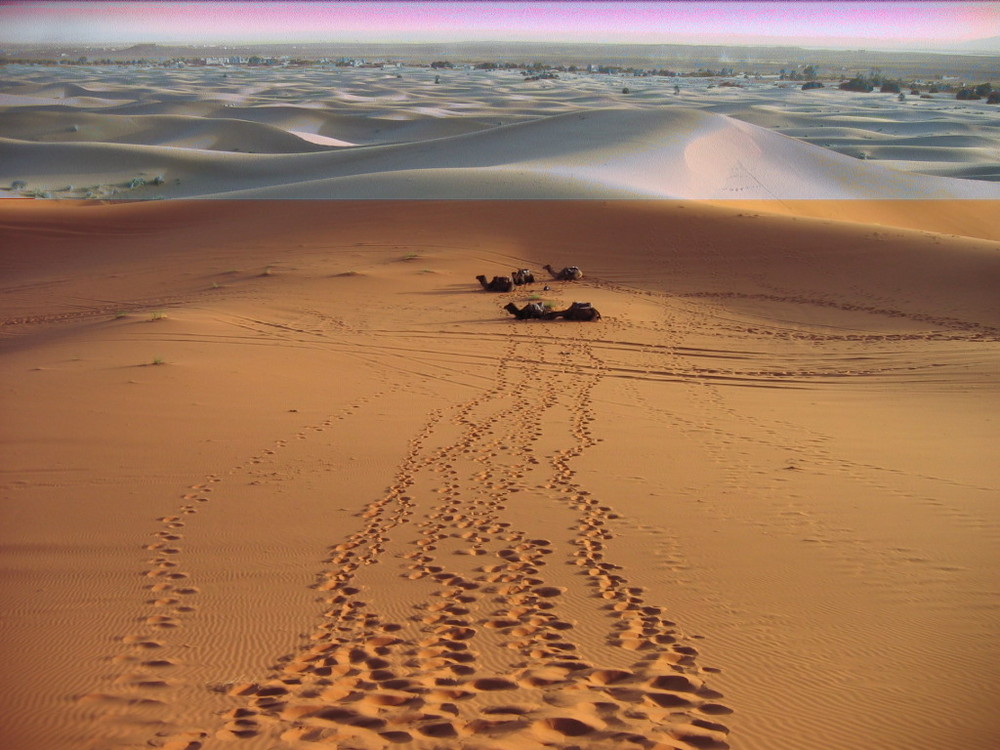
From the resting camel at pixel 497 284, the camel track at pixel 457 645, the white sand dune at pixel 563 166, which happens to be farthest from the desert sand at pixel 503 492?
the white sand dune at pixel 563 166

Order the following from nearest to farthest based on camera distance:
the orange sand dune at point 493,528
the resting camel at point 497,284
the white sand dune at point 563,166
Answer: the orange sand dune at point 493,528 < the resting camel at point 497,284 < the white sand dune at point 563,166

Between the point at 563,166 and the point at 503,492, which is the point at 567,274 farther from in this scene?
the point at 563,166

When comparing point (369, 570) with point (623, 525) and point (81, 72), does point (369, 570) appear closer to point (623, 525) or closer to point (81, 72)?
point (623, 525)

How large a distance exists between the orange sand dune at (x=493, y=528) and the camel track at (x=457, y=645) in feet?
0.07

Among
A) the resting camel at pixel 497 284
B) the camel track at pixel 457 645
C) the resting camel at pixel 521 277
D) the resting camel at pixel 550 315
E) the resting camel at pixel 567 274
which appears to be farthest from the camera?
the resting camel at pixel 567 274

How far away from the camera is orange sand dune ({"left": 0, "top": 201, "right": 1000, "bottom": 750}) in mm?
4141

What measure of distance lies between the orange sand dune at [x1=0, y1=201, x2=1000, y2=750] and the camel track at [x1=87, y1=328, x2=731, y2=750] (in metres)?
0.02

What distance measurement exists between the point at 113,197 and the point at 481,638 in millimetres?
37486

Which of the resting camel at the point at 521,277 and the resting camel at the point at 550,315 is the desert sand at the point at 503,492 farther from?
the resting camel at the point at 521,277

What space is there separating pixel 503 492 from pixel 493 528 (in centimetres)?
84

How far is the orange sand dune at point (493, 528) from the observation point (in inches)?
163

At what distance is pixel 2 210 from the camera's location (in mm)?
27625

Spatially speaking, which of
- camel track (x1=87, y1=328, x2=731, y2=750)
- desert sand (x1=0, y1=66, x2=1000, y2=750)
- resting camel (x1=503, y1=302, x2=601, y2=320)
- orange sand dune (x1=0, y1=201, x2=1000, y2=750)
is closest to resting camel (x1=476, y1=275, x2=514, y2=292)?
desert sand (x1=0, y1=66, x2=1000, y2=750)

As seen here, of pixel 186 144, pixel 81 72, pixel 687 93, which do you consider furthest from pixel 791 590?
pixel 81 72
